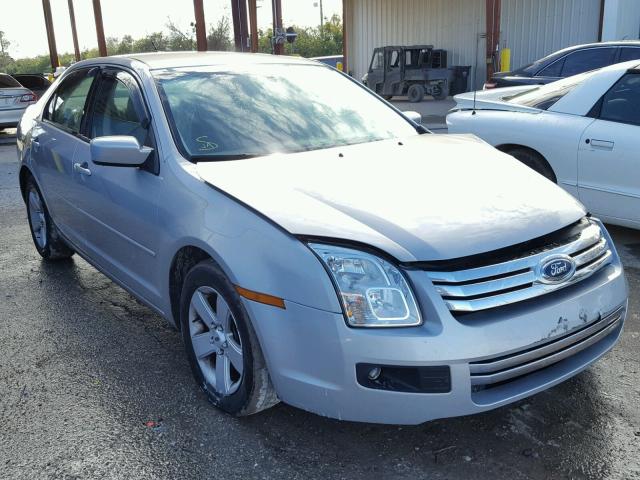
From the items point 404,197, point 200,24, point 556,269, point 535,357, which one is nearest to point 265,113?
point 404,197

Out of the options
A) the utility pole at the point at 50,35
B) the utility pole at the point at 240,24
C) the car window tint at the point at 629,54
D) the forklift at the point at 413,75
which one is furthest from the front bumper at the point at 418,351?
the utility pole at the point at 50,35

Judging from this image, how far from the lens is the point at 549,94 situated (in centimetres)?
586

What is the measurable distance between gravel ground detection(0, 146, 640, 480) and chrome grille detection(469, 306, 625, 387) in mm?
390

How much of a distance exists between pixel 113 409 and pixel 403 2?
79.7ft

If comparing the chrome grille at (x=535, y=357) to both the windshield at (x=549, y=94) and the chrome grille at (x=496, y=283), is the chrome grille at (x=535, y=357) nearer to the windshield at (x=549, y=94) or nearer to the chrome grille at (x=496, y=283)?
the chrome grille at (x=496, y=283)

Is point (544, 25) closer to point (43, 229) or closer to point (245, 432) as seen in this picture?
point (43, 229)

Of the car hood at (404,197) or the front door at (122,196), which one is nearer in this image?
the car hood at (404,197)

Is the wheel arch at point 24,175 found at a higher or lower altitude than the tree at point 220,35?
lower

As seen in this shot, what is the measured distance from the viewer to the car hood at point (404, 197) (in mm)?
2477

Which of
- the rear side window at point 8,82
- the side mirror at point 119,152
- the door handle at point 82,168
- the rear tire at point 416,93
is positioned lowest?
the rear tire at point 416,93

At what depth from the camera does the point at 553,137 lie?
5.49 metres

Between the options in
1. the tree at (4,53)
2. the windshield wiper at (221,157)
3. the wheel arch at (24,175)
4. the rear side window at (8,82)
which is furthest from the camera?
the tree at (4,53)

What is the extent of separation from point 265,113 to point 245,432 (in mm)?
1667

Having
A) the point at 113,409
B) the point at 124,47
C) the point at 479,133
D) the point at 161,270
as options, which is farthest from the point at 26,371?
the point at 124,47
